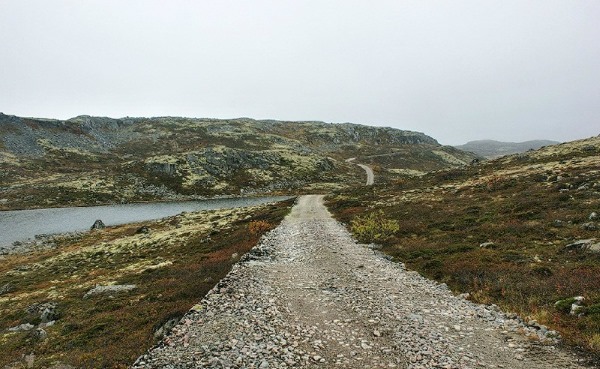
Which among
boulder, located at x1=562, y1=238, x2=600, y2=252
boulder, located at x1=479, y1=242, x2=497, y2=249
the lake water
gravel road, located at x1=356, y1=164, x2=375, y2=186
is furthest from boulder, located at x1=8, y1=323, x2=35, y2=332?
gravel road, located at x1=356, y1=164, x2=375, y2=186

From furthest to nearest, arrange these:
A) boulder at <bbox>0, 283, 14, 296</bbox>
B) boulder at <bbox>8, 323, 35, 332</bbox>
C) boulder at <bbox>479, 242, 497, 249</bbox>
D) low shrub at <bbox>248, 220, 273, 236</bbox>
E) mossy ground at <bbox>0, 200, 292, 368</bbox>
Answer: low shrub at <bbox>248, 220, 273, 236</bbox>, boulder at <bbox>0, 283, 14, 296</bbox>, boulder at <bbox>479, 242, 497, 249</bbox>, boulder at <bbox>8, 323, 35, 332</bbox>, mossy ground at <bbox>0, 200, 292, 368</bbox>

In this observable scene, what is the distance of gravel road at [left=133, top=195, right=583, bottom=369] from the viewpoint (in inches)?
424

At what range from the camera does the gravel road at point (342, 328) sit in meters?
10.8

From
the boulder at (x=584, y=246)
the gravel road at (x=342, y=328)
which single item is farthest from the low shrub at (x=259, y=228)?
the boulder at (x=584, y=246)

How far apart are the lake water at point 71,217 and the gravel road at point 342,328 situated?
2476 inches

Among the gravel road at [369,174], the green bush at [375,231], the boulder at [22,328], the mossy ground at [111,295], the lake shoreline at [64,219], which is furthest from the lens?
the gravel road at [369,174]

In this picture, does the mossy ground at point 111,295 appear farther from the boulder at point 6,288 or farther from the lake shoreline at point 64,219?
the lake shoreline at point 64,219

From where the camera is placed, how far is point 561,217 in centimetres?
2639

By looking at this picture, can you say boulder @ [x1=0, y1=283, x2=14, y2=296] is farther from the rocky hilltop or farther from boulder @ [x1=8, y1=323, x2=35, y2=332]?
the rocky hilltop

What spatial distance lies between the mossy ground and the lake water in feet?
72.6

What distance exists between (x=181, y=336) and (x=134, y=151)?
7818 inches

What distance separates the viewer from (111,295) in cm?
2517

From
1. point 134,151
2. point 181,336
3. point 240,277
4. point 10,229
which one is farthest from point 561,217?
point 134,151

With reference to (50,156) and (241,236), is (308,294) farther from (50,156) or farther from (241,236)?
(50,156)
